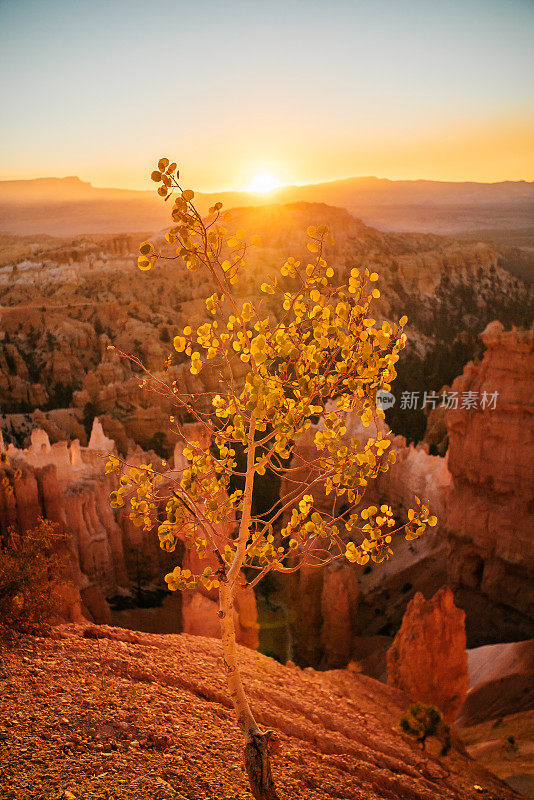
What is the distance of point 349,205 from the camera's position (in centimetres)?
9638

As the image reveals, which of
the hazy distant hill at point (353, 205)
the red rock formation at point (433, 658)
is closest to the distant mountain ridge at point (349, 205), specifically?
the hazy distant hill at point (353, 205)

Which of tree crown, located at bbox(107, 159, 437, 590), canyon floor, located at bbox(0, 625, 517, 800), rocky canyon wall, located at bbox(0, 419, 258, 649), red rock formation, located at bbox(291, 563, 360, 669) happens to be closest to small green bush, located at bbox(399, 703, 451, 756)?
canyon floor, located at bbox(0, 625, 517, 800)

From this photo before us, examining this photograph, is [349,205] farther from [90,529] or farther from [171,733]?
[171,733]

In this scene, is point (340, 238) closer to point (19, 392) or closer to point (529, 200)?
point (529, 200)

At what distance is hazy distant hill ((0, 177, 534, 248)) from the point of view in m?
83.1

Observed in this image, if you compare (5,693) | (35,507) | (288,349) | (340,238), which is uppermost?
(340,238)

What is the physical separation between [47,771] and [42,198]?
289 ft

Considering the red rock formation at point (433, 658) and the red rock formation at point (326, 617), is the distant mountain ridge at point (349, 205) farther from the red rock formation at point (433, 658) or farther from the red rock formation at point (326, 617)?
the red rock formation at point (433, 658)

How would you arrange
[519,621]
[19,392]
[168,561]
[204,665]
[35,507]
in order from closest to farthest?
[204,665] → [35,507] → [519,621] → [168,561] → [19,392]

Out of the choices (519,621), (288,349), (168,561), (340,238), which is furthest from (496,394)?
(340,238)

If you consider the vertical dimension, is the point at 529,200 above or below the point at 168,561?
above

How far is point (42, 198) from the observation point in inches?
3300

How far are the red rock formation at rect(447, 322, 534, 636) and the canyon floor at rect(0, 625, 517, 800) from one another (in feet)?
44.8

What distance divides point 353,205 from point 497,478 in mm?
78827
